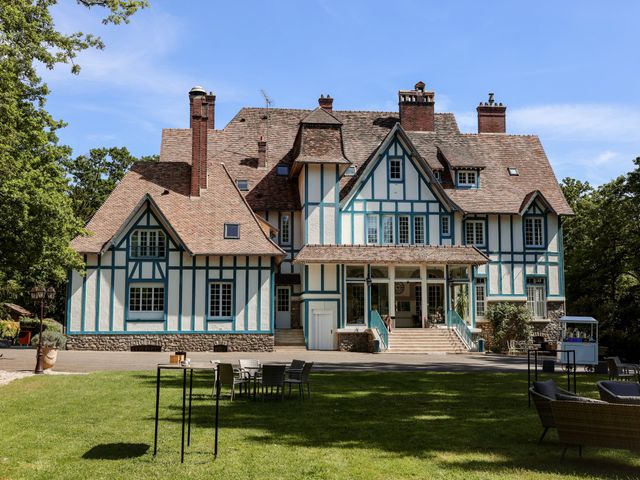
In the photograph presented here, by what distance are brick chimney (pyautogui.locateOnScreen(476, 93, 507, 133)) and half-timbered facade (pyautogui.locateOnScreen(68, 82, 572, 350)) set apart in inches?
39.8

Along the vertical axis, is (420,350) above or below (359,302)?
below

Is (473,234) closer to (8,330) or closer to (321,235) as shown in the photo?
(321,235)

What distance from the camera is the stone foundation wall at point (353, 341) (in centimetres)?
3016

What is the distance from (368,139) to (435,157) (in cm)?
384

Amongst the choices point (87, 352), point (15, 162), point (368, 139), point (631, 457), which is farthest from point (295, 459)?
point (368, 139)

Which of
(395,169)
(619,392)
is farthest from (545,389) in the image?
(395,169)

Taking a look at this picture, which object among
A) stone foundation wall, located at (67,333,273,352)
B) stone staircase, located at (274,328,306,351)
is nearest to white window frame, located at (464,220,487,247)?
stone staircase, located at (274,328,306,351)

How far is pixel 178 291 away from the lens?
94.7 ft

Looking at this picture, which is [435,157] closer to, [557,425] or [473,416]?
[473,416]

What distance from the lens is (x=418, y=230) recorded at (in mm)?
33344

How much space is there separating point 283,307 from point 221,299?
16.4ft

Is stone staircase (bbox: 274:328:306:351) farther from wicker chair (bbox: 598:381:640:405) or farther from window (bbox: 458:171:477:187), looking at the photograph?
wicker chair (bbox: 598:381:640:405)

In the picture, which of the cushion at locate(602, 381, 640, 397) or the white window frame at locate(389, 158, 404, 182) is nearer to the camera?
the cushion at locate(602, 381, 640, 397)

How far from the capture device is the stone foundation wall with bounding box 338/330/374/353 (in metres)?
30.2
